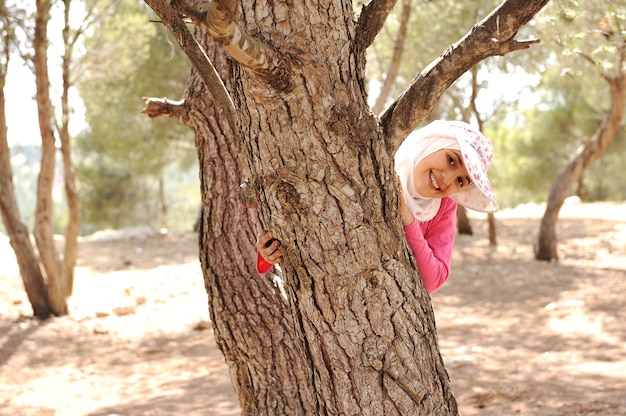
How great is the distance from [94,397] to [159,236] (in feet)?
36.1

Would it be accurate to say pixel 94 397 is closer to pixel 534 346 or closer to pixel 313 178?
pixel 534 346

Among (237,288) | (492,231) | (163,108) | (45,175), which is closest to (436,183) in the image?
(237,288)

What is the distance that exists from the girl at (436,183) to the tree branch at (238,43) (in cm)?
53

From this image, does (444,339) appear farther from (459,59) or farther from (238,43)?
(238,43)

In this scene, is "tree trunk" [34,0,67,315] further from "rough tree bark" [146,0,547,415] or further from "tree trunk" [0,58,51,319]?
"rough tree bark" [146,0,547,415]

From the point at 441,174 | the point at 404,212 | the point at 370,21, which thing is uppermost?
the point at 370,21

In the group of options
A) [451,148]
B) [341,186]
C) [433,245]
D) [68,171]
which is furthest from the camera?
[68,171]

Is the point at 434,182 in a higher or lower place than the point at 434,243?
higher

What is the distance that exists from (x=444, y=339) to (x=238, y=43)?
5570mm

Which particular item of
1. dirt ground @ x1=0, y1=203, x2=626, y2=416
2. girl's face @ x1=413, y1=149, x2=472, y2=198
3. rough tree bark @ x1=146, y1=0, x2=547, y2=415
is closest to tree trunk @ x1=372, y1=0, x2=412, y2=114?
dirt ground @ x1=0, y1=203, x2=626, y2=416

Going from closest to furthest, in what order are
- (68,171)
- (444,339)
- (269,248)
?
(269,248), (444,339), (68,171)

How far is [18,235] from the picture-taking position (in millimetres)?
7855

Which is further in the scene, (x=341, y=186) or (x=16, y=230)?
(x=16, y=230)

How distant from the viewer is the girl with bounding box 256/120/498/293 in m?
2.25
